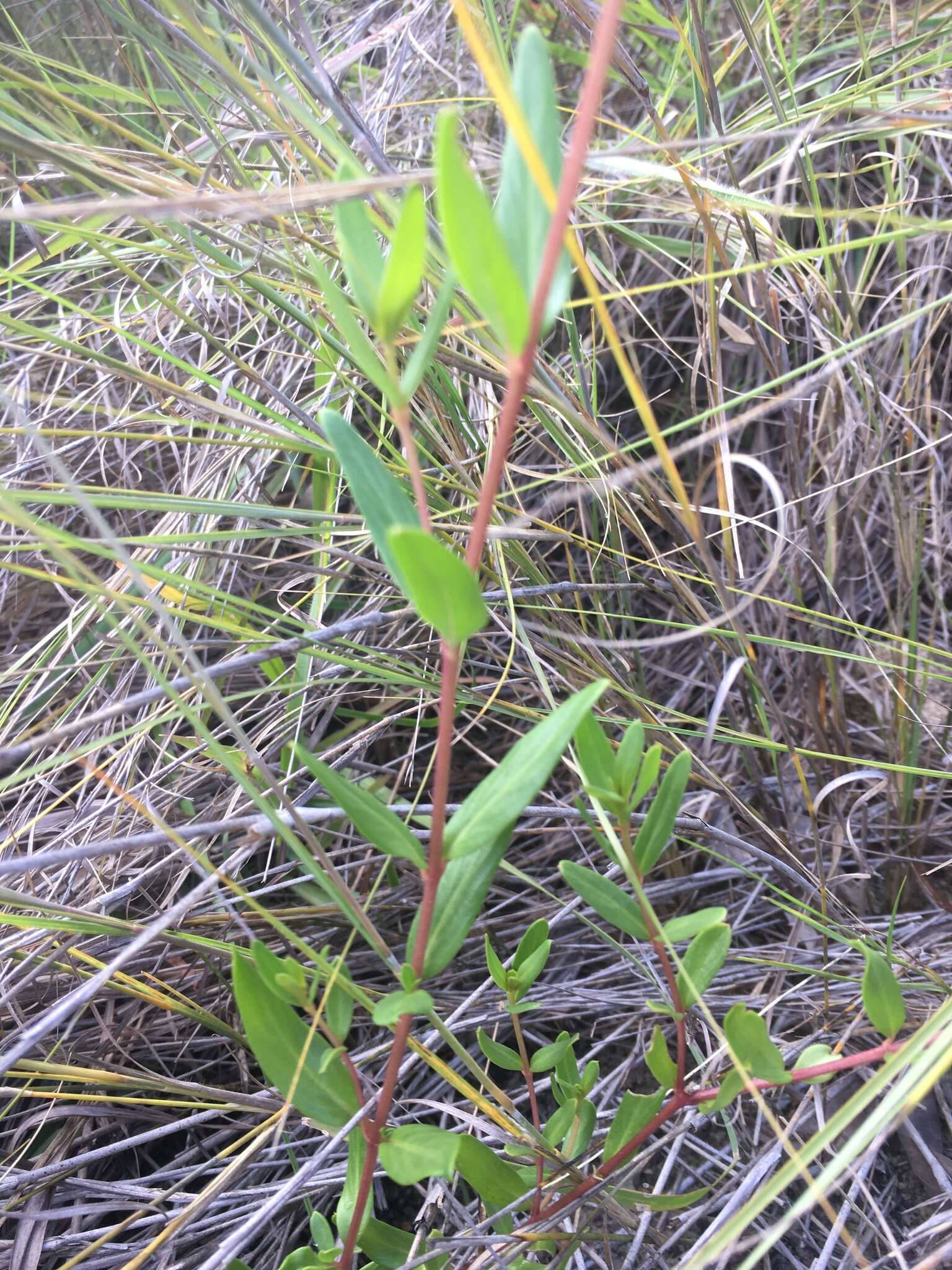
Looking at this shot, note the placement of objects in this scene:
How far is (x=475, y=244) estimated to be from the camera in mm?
358

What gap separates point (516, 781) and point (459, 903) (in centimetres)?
9

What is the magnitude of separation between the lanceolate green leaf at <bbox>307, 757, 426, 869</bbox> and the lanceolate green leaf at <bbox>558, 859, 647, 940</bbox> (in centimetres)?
10

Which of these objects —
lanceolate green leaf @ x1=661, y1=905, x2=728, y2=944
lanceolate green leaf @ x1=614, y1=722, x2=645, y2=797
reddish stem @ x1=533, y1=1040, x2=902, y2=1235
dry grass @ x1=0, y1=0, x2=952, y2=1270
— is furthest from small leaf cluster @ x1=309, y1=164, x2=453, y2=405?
reddish stem @ x1=533, y1=1040, x2=902, y2=1235

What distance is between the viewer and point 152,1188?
0.71m

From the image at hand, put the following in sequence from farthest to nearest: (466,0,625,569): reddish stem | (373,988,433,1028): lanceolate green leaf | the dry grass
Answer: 1. the dry grass
2. (373,988,433,1028): lanceolate green leaf
3. (466,0,625,569): reddish stem

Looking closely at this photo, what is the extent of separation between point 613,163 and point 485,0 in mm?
330

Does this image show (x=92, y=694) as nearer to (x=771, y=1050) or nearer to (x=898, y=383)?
(x=771, y=1050)

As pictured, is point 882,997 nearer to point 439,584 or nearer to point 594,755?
point 594,755

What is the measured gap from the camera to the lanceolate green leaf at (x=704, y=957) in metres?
0.52

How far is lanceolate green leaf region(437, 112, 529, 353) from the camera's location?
0.35 m

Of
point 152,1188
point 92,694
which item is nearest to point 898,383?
point 92,694

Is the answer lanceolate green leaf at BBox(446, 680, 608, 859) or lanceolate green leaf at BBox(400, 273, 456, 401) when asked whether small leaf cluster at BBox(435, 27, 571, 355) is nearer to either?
lanceolate green leaf at BBox(400, 273, 456, 401)

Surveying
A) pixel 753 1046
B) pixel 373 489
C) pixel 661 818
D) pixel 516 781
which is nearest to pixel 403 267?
pixel 373 489

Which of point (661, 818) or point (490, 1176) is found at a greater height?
point (661, 818)
